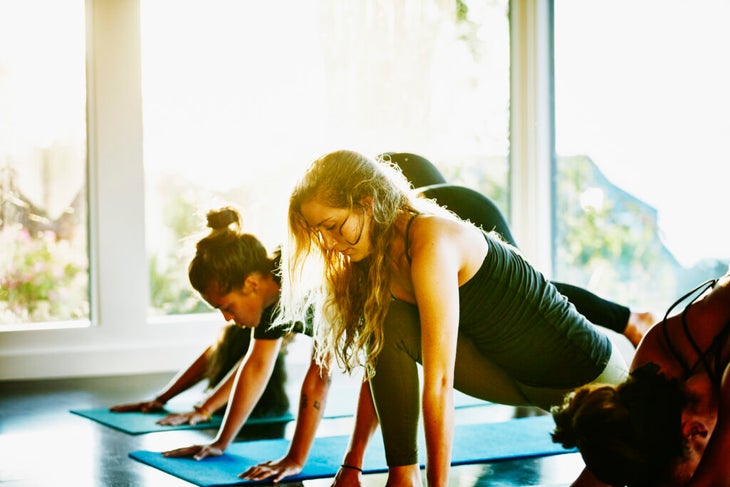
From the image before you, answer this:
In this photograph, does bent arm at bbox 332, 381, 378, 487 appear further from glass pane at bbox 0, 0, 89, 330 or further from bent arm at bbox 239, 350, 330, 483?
glass pane at bbox 0, 0, 89, 330

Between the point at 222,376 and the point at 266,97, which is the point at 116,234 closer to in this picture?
the point at 266,97

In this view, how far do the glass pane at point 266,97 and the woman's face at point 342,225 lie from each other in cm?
238

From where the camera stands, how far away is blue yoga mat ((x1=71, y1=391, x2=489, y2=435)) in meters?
3.17

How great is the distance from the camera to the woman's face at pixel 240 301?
104 inches

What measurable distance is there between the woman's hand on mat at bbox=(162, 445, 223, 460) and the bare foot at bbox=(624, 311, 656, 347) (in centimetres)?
125

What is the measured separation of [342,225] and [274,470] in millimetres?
748

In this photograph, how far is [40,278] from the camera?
4.38 m

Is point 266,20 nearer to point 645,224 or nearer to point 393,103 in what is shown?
point 393,103

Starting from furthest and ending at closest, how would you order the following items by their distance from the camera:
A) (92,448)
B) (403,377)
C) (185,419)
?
(185,419), (92,448), (403,377)

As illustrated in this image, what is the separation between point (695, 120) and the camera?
409cm

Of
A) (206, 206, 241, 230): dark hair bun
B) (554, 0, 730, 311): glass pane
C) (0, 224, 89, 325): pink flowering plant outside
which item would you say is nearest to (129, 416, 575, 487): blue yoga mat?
(206, 206, 241, 230): dark hair bun

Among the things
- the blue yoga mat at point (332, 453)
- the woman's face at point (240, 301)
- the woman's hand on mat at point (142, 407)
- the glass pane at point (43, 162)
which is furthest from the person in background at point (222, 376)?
the glass pane at point (43, 162)

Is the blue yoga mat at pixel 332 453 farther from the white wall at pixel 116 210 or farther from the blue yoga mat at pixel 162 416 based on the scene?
the white wall at pixel 116 210

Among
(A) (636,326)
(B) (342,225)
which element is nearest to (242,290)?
(B) (342,225)
